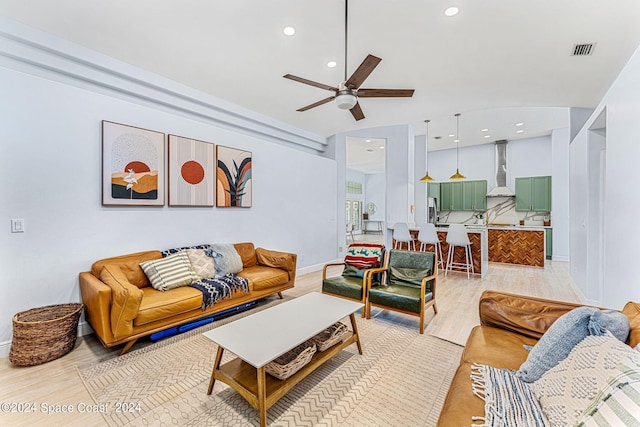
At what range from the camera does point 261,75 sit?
365 centimetres

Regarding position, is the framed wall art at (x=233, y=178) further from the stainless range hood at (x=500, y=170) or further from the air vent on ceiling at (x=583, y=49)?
the stainless range hood at (x=500, y=170)

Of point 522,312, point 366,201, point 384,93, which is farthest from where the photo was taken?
point 366,201

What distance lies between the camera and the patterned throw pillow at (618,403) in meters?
0.84

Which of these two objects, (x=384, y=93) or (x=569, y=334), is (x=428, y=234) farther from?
(x=569, y=334)

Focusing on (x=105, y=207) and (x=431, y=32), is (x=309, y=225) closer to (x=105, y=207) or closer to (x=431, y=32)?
(x=105, y=207)

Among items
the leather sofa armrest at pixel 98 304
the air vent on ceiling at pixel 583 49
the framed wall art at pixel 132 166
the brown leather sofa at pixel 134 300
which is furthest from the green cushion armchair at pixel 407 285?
the framed wall art at pixel 132 166

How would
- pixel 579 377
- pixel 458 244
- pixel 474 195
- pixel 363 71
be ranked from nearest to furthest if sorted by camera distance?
pixel 579 377 < pixel 363 71 < pixel 458 244 < pixel 474 195

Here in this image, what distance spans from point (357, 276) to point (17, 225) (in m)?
3.59

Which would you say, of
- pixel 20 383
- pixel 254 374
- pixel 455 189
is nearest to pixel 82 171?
pixel 20 383

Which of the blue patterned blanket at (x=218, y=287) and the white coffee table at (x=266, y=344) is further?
the blue patterned blanket at (x=218, y=287)

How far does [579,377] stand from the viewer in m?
1.13

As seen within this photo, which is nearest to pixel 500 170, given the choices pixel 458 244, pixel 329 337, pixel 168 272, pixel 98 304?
pixel 458 244

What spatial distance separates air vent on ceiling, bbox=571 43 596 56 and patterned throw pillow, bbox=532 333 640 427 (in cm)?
318

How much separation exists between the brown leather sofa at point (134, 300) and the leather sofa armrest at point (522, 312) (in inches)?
99.8
